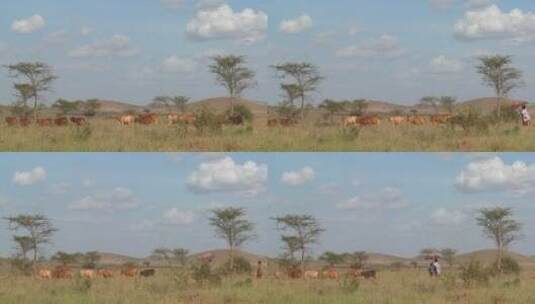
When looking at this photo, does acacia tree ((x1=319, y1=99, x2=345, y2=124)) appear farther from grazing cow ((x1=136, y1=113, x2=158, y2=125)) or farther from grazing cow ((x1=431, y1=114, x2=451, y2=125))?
grazing cow ((x1=136, y1=113, x2=158, y2=125))

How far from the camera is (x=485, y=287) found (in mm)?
17906

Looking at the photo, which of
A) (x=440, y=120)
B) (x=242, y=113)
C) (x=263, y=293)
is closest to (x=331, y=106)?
(x=440, y=120)

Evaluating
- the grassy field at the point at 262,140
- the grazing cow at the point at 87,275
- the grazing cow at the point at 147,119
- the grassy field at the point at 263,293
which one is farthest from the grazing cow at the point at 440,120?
the grazing cow at the point at 87,275

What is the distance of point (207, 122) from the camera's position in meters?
→ 20.1

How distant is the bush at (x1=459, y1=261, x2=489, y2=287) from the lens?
18205mm

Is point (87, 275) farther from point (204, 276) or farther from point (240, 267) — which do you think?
point (204, 276)

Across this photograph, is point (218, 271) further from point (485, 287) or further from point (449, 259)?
point (449, 259)

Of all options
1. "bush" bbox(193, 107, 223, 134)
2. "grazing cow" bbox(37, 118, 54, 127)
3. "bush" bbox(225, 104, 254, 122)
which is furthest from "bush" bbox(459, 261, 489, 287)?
"grazing cow" bbox(37, 118, 54, 127)

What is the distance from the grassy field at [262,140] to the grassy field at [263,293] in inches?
113

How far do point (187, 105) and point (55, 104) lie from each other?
611 centimetres

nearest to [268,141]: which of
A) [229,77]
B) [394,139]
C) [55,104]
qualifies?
[394,139]

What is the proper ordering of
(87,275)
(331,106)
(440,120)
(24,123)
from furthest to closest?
(331,106) → (440,120) → (87,275) → (24,123)

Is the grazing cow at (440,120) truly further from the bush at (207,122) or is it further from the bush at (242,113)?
the bush at (207,122)

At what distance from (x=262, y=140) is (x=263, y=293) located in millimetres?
3888
